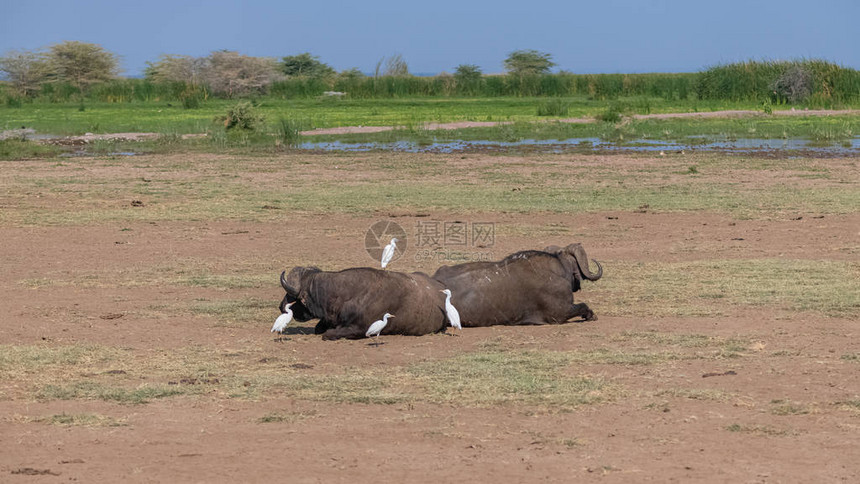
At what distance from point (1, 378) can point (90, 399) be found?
89cm

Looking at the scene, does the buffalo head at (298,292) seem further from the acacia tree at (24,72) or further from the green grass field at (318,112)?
the acacia tree at (24,72)

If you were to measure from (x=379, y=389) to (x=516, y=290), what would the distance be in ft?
7.89

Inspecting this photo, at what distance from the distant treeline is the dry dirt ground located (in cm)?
3318

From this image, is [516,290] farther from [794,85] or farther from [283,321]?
[794,85]

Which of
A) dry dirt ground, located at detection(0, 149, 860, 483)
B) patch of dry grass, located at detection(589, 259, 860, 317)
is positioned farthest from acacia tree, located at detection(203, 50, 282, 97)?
patch of dry grass, located at detection(589, 259, 860, 317)

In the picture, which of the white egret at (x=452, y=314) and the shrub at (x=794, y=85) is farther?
the shrub at (x=794, y=85)

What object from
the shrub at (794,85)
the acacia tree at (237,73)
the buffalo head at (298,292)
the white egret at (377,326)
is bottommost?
the white egret at (377,326)

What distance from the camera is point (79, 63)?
6209 cm

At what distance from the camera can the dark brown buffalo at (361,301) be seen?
8.70m

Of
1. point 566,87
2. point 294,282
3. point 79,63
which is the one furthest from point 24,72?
point 294,282

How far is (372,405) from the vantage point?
6.79 m

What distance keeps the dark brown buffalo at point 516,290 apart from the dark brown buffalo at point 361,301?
0.34m

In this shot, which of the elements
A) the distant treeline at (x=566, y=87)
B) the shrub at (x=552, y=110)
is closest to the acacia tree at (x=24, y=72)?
the distant treeline at (x=566, y=87)

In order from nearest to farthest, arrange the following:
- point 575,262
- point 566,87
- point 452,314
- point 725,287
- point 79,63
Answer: point 452,314, point 575,262, point 725,287, point 566,87, point 79,63
